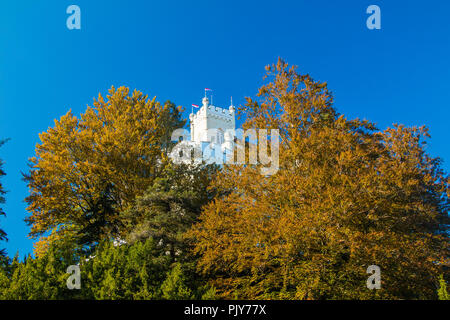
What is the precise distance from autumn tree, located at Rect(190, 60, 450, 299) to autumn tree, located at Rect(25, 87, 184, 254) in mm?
8008

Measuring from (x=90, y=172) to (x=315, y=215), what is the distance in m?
13.6

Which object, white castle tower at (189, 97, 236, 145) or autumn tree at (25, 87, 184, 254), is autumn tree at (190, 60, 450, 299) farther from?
white castle tower at (189, 97, 236, 145)

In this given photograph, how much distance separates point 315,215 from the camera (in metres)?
8.67

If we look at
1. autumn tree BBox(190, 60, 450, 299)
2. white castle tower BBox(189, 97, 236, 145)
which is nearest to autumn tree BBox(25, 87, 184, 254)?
autumn tree BBox(190, 60, 450, 299)

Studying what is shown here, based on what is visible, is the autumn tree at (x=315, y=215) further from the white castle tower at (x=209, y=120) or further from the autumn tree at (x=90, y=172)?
the white castle tower at (x=209, y=120)

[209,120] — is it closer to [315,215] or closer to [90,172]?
[90,172]

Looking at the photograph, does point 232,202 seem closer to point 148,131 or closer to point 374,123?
point 374,123

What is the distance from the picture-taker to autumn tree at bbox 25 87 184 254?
683 inches

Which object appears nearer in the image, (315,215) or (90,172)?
(315,215)

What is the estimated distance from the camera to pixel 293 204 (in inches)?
401

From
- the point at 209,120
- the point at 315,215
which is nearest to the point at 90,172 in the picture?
the point at 315,215

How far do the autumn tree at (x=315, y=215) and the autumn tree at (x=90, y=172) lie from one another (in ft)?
26.3

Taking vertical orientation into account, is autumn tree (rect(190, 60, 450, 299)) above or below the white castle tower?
below
